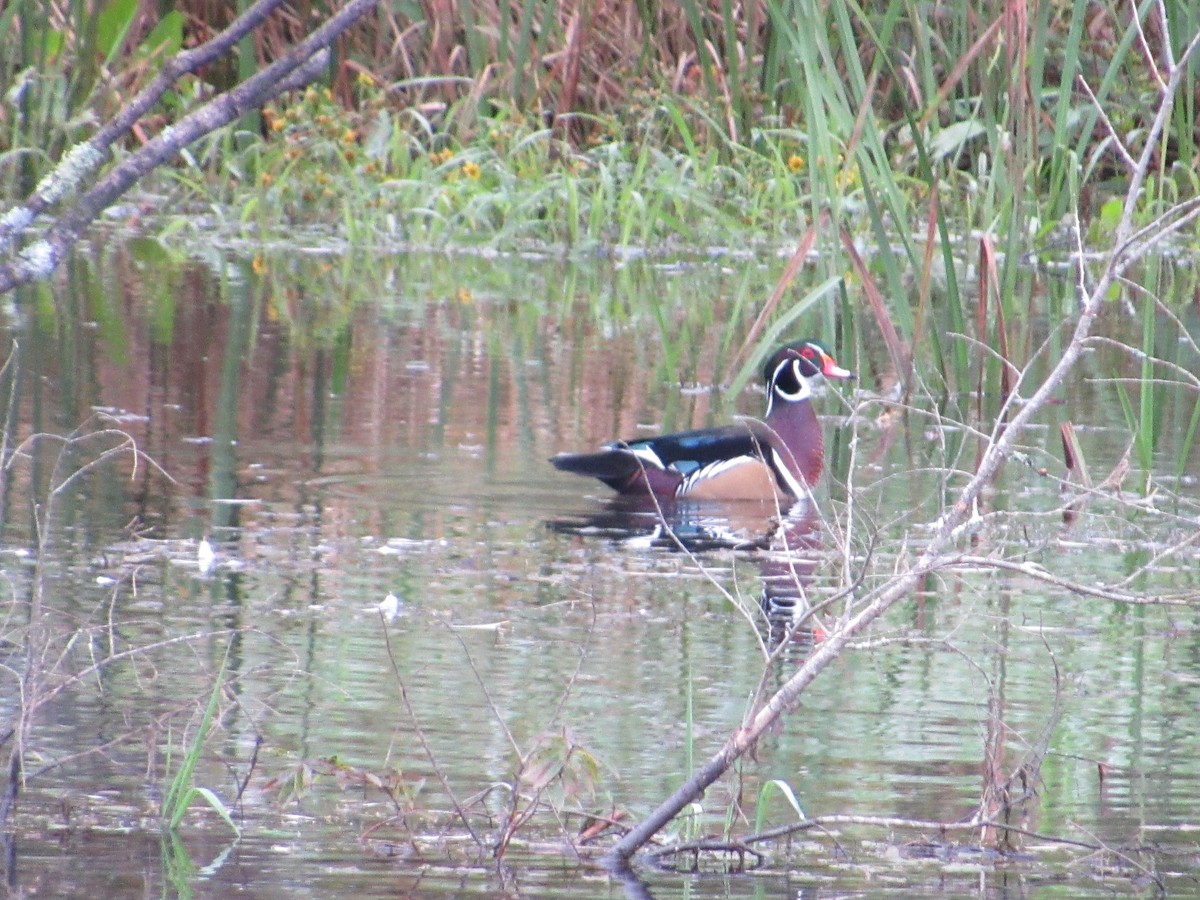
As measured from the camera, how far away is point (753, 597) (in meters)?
6.09

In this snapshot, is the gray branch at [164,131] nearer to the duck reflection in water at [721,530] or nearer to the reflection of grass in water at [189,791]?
the reflection of grass in water at [189,791]

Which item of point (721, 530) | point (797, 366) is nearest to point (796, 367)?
point (797, 366)

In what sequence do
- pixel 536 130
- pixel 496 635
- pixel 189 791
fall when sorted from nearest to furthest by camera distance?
pixel 189 791, pixel 496 635, pixel 536 130

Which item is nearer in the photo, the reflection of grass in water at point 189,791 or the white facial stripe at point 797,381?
the reflection of grass in water at point 189,791

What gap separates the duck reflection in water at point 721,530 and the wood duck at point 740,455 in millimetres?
60

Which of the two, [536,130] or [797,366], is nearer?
[797,366]

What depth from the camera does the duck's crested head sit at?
854cm

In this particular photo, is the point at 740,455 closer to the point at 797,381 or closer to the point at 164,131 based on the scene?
the point at 797,381

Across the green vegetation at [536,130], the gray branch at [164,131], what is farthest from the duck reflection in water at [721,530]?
the green vegetation at [536,130]

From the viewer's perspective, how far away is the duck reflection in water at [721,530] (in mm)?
6289

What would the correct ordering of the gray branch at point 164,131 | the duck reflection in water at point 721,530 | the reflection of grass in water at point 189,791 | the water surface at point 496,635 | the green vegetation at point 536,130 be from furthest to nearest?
the green vegetation at point 536,130, the duck reflection in water at point 721,530, the water surface at point 496,635, the reflection of grass in water at point 189,791, the gray branch at point 164,131

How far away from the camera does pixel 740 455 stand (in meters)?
7.86

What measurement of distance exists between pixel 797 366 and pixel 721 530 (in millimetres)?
1412

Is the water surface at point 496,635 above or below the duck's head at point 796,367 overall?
below
